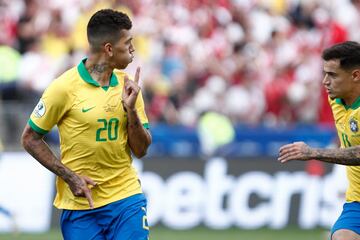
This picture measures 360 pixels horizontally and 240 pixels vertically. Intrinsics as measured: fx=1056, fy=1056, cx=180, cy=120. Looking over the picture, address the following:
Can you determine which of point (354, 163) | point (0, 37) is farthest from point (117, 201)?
point (0, 37)

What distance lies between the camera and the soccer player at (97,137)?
8.46 m

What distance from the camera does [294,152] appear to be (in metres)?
8.33

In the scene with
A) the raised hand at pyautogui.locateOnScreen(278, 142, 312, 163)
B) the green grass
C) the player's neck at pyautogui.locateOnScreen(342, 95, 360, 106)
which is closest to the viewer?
the raised hand at pyautogui.locateOnScreen(278, 142, 312, 163)

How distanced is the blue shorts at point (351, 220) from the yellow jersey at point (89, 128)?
71.6 inches

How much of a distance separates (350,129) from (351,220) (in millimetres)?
800

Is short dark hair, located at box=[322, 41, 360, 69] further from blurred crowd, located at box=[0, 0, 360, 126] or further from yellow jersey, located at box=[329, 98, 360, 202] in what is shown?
blurred crowd, located at box=[0, 0, 360, 126]

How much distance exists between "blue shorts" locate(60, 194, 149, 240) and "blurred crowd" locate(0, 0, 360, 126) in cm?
962

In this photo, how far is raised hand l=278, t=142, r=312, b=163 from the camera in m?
8.27

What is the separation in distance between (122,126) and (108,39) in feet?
2.34

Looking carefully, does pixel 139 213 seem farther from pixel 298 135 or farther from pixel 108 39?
pixel 298 135

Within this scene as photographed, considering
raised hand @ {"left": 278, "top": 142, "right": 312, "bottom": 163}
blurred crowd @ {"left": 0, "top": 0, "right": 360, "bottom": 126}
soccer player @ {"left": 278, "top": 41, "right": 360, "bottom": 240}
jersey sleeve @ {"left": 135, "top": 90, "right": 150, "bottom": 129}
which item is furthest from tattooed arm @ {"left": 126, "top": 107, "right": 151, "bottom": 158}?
blurred crowd @ {"left": 0, "top": 0, "right": 360, "bottom": 126}

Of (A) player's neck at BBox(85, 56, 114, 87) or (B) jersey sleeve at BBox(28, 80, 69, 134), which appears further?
(A) player's neck at BBox(85, 56, 114, 87)

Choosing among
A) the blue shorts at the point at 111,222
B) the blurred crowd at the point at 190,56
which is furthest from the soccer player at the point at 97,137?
the blurred crowd at the point at 190,56

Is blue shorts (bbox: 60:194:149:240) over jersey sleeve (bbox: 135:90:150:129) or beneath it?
beneath
